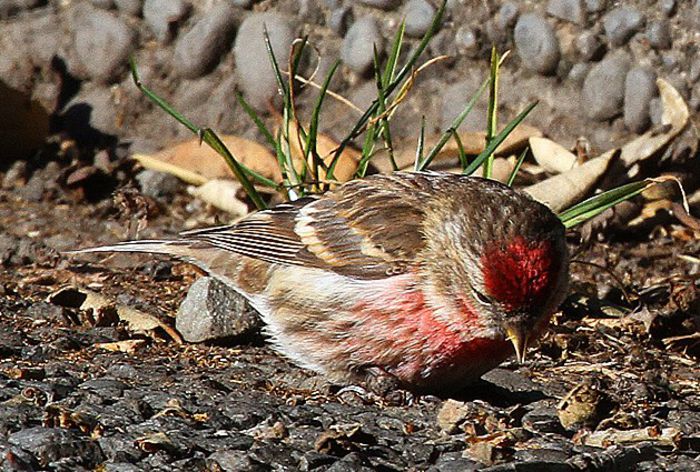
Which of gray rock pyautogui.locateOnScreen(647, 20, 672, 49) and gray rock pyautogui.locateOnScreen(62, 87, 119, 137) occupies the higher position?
gray rock pyautogui.locateOnScreen(647, 20, 672, 49)

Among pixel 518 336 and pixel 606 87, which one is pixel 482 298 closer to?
pixel 518 336

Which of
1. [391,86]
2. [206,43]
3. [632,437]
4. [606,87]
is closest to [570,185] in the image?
[606,87]

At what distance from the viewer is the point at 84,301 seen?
490cm

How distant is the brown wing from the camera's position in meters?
4.18

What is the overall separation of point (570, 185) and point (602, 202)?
916 mm

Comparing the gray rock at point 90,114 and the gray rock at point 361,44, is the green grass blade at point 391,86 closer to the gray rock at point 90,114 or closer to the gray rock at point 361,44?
the gray rock at point 361,44

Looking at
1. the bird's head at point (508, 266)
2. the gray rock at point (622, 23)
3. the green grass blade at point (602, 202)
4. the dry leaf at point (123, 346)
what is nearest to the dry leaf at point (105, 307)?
the dry leaf at point (123, 346)

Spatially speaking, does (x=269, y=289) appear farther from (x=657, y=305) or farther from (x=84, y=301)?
A: (x=657, y=305)

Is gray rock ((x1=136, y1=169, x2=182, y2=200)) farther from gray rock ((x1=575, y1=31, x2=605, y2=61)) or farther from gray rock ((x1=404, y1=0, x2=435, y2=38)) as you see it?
gray rock ((x1=575, y1=31, x2=605, y2=61))

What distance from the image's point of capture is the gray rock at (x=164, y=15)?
6723 mm

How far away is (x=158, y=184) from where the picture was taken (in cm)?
649

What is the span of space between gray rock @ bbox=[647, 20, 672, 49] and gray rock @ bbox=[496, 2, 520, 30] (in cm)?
61

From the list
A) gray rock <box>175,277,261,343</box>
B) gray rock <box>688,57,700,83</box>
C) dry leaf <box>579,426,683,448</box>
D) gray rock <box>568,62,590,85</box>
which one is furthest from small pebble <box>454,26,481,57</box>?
dry leaf <box>579,426,683,448</box>

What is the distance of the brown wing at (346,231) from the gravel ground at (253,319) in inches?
12.6
